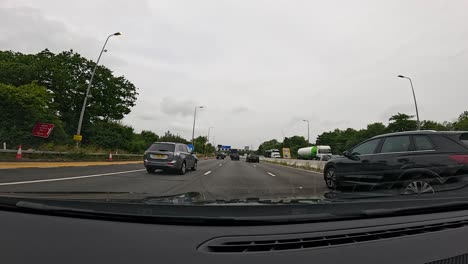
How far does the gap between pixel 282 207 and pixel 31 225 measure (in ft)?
5.03

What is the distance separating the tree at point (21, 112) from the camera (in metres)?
28.4

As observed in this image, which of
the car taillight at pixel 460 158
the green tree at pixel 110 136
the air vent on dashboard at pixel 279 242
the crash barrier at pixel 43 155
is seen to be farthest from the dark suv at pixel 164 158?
the green tree at pixel 110 136

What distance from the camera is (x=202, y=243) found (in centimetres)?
167

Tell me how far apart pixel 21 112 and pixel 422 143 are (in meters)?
33.6

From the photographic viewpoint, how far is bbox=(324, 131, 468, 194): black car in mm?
5641

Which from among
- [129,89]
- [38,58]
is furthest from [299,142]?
[38,58]

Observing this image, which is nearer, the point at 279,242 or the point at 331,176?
the point at 279,242

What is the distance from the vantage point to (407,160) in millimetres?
6496

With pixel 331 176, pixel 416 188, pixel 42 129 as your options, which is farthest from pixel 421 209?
pixel 42 129

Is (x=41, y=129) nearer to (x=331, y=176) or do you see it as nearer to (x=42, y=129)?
(x=42, y=129)

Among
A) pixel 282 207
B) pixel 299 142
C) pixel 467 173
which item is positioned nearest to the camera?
pixel 282 207

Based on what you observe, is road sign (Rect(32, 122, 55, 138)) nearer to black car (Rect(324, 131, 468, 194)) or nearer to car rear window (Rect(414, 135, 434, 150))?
black car (Rect(324, 131, 468, 194))

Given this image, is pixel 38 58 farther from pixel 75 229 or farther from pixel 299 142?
pixel 299 142

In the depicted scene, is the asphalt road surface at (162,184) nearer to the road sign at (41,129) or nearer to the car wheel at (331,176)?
the car wheel at (331,176)
